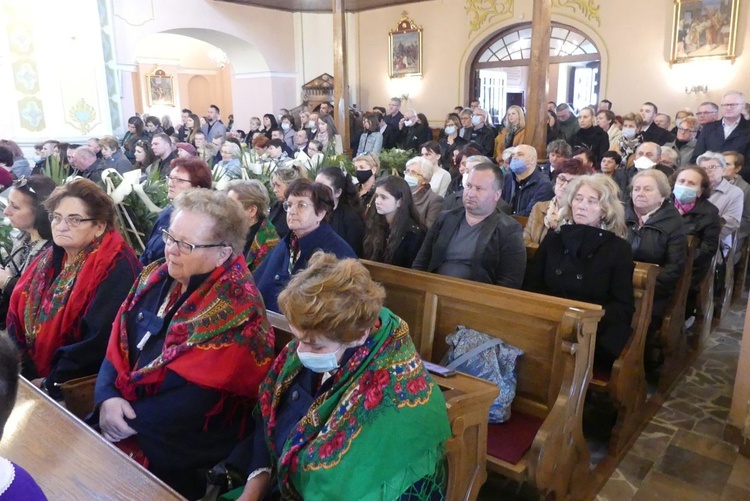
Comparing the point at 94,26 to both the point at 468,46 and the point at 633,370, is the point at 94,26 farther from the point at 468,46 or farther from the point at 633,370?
the point at 633,370

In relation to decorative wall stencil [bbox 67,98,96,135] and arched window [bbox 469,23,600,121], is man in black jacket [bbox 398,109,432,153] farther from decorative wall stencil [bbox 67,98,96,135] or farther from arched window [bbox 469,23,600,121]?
decorative wall stencil [bbox 67,98,96,135]

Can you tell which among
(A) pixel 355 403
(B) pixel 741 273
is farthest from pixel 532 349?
(B) pixel 741 273

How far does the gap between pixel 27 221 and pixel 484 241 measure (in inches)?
85.1

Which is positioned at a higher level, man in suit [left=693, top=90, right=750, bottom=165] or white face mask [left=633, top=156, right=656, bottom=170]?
man in suit [left=693, top=90, right=750, bottom=165]

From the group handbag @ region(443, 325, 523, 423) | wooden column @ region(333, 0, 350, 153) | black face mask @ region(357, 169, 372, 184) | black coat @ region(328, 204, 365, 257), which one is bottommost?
handbag @ region(443, 325, 523, 423)

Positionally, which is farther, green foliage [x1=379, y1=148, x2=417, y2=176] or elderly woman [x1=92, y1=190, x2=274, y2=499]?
green foliage [x1=379, y1=148, x2=417, y2=176]

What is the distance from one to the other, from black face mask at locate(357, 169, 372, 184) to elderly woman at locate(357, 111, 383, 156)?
443 centimetres

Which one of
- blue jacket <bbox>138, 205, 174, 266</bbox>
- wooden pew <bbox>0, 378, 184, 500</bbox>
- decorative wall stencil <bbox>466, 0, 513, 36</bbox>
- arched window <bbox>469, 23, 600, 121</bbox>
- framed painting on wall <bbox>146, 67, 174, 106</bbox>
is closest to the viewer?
wooden pew <bbox>0, 378, 184, 500</bbox>

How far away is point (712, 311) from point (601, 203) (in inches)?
77.4

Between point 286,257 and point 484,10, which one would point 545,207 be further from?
point 484,10

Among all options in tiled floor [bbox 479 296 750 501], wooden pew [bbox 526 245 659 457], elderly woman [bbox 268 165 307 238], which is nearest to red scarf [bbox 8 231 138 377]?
elderly woman [bbox 268 165 307 238]

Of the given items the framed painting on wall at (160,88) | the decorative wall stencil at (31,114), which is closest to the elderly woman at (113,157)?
the decorative wall stencil at (31,114)

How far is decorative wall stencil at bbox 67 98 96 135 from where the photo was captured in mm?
9375

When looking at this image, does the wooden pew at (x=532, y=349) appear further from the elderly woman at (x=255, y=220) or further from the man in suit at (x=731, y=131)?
the man in suit at (x=731, y=131)
